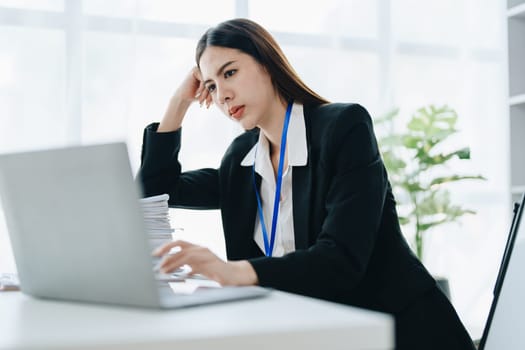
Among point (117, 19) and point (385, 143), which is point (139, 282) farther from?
point (385, 143)

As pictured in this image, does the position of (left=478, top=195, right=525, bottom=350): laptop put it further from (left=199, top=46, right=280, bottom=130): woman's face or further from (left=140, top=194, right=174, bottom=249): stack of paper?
(left=140, top=194, right=174, bottom=249): stack of paper

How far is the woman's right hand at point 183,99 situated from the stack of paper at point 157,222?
53 cm

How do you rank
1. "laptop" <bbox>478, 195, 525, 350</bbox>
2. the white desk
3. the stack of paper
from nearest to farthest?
the white desk → the stack of paper → "laptop" <bbox>478, 195, 525, 350</bbox>

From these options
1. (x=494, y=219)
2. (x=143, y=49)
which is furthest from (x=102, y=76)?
(x=494, y=219)

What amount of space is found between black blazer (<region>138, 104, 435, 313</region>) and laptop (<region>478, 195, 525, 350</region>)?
39 cm

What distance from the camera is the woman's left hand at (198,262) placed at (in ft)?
3.25

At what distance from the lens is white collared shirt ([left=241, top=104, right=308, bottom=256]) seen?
1.73 meters

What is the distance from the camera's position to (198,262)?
1012 millimetres

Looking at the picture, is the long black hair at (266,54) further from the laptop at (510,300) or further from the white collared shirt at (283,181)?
the laptop at (510,300)

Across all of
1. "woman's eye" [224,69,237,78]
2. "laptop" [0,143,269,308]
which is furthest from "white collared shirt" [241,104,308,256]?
"laptop" [0,143,269,308]

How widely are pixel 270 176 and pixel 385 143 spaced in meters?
1.56

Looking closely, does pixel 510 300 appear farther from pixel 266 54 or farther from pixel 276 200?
pixel 266 54

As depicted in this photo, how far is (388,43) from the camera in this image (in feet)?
11.6

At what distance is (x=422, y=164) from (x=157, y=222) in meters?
2.08
